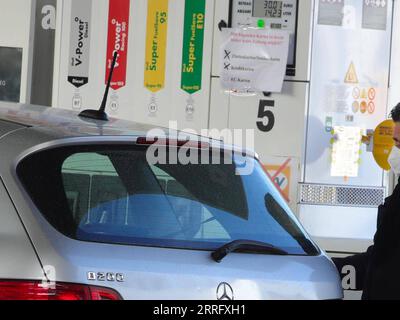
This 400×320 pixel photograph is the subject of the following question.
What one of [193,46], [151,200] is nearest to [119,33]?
[193,46]

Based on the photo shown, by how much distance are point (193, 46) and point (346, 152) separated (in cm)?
129

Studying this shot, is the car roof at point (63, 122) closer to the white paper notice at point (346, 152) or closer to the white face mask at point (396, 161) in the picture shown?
the white face mask at point (396, 161)

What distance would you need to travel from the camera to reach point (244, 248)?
285cm

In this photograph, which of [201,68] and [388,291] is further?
[201,68]

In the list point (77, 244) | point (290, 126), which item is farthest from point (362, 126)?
point (77, 244)

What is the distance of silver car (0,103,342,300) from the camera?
2.54 metres

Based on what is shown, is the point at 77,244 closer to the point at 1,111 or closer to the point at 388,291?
the point at 1,111

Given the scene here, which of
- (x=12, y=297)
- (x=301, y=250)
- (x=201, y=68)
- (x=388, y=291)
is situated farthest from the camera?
(x=201, y=68)

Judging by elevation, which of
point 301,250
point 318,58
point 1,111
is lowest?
point 301,250

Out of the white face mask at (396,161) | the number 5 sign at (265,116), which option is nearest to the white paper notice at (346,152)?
the number 5 sign at (265,116)

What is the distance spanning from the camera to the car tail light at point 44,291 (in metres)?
2.46

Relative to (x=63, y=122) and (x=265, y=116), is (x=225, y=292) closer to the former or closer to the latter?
(x=63, y=122)

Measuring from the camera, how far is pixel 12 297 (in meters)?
2.47
